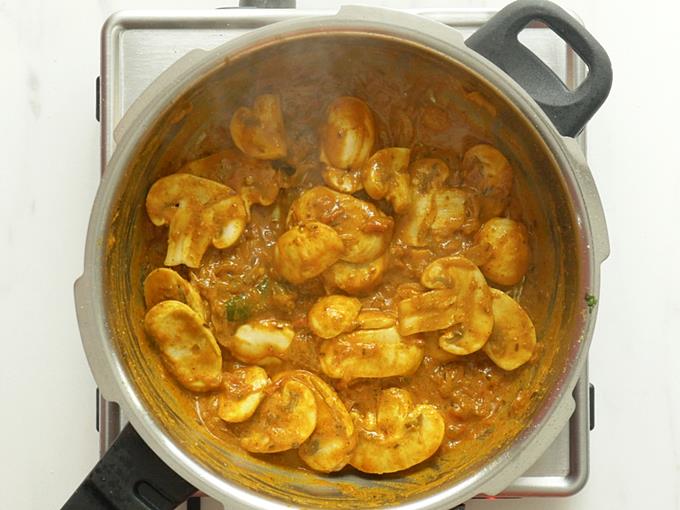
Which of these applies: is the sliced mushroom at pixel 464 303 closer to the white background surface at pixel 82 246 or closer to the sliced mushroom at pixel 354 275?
the sliced mushroom at pixel 354 275

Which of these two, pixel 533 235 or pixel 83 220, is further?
pixel 83 220

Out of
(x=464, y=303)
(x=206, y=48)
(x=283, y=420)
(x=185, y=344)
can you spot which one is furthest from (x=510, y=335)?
(x=206, y=48)

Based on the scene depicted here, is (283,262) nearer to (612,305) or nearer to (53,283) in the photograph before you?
(53,283)

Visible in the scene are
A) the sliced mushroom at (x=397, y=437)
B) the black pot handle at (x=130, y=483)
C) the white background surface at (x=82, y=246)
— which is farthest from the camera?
the white background surface at (x=82, y=246)

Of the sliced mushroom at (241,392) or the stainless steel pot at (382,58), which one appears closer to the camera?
the stainless steel pot at (382,58)

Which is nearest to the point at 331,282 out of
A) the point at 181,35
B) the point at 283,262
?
the point at 283,262

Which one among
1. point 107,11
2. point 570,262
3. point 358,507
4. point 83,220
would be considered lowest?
point 358,507

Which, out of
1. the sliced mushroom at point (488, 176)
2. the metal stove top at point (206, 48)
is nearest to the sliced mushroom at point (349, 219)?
the sliced mushroom at point (488, 176)
